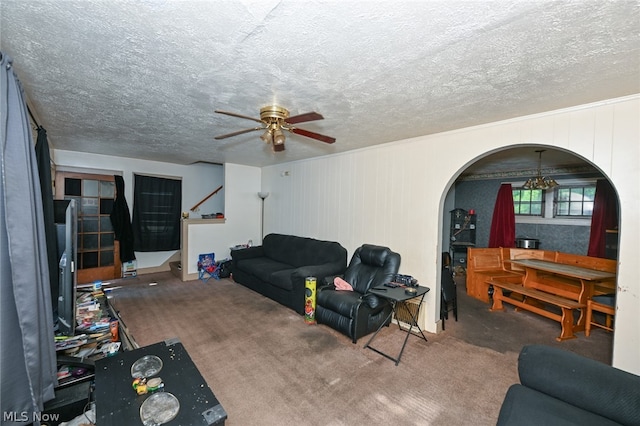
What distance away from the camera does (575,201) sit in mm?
5266

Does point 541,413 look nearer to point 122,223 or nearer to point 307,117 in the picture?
point 307,117

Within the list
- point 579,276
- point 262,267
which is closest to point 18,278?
point 262,267

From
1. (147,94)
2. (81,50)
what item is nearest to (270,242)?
(147,94)

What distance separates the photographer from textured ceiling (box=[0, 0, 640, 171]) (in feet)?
4.00

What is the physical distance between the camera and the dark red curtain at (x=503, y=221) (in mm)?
5984

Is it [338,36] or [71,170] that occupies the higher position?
[338,36]

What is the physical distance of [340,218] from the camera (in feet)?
14.4

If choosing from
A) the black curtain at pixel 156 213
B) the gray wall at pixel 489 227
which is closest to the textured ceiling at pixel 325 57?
the black curtain at pixel 156 213

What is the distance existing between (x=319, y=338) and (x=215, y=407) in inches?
74.3

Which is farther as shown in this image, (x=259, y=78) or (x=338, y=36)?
(x=259, y=78)

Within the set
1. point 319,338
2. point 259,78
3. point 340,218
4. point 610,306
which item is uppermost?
point 259,78

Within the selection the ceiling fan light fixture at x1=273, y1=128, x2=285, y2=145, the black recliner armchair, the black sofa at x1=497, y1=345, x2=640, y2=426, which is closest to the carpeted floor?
the black recliner armchair

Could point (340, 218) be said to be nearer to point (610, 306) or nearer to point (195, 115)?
point (195, 115)

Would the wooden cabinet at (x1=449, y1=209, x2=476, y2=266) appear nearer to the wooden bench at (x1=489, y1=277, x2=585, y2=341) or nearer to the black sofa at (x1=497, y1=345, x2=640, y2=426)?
the wooden bench at (x1=489, y1=277, x2=585, y2=341)
